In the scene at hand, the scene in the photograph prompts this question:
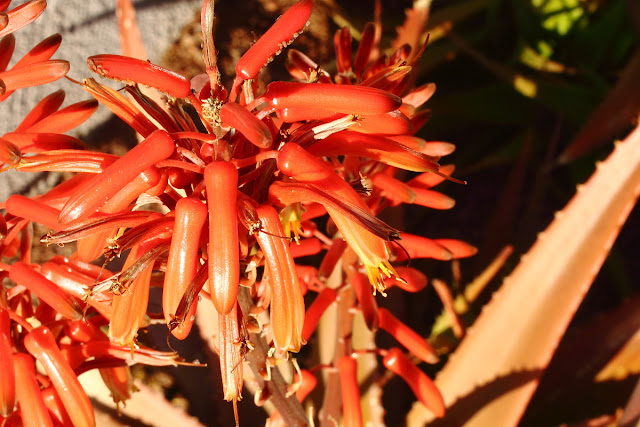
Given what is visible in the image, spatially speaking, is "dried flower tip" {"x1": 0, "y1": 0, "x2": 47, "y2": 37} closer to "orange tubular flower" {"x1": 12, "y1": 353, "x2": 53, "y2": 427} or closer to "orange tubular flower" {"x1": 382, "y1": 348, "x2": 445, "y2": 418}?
→ "orange tubular flower" {"x1": 12, "y1": 353, "x2": 53, "y2": 427}

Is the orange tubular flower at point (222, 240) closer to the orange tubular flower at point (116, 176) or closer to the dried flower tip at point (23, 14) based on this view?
the orange tubular flower at point (116, 176)

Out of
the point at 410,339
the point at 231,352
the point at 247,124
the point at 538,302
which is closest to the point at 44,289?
the point at 231,352

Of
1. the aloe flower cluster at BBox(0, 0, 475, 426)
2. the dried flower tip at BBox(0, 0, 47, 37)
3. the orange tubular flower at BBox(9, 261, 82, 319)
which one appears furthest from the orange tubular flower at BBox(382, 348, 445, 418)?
the dried flower tip at BBox(0, 0, 47, 37)

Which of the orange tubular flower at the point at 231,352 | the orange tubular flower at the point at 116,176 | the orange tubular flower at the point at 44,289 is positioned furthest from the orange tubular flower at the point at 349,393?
the orange tubular flower at the point at 116,176

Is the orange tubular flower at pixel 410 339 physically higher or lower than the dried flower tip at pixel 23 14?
lower

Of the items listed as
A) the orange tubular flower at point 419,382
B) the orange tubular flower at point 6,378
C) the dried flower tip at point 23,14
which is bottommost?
the orange tubular flower at point 419,382

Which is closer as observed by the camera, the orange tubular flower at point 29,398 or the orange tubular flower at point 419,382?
the orange tubular flower at point 29,398

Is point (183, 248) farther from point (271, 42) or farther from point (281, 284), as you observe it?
point (271, 42)
